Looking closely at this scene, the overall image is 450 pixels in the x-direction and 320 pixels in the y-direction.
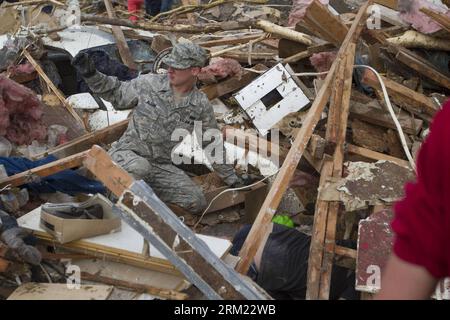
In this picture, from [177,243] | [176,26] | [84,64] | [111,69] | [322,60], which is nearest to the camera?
[177,243]

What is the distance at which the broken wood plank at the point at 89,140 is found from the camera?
17.9 ft

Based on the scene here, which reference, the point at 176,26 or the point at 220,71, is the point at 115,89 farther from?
the point at 176,26

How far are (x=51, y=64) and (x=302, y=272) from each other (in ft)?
14.1

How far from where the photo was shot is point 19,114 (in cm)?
516

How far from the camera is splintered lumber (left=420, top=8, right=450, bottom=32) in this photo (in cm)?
563

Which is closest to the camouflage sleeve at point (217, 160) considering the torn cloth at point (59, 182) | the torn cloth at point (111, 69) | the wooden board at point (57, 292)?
the torn cloth at point (59, 182)

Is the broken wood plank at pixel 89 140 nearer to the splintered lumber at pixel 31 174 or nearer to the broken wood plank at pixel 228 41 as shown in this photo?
the splintered lumber at pixel 31 174

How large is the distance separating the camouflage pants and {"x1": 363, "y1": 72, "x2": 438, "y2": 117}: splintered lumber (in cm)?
167

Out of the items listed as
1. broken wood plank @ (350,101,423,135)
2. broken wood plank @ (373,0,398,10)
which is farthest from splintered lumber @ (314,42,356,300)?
broken wood plank @ (373,0,398,10)

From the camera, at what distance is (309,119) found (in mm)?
4551

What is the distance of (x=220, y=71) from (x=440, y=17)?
2.11m

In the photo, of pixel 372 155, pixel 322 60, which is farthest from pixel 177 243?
pixel 322 60
